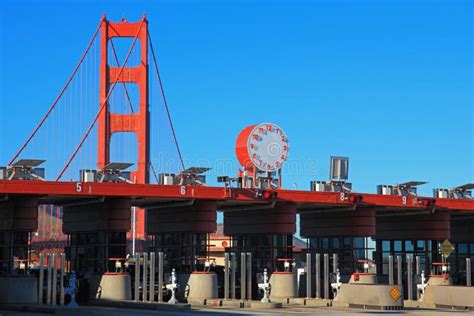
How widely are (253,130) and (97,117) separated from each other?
115 feet

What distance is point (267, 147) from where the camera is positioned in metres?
49.8

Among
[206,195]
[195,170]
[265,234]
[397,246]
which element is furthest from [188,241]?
[397,246]

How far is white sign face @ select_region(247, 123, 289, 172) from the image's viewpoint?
49.2 meters

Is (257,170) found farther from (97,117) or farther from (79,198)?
(97,117)

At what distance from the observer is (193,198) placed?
147 feet

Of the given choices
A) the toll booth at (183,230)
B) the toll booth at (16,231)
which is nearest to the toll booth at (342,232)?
the toll booth at (183,230)

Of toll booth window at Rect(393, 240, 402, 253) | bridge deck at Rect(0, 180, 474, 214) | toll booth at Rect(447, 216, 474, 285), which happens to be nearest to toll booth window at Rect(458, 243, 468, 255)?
toll booth at Rect(447, 216, 474, 285)

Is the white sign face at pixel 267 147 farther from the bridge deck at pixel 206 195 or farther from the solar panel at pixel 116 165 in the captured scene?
the solar panel at pixel 116 165

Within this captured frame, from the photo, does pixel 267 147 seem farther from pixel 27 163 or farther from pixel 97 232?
pixel 27 163

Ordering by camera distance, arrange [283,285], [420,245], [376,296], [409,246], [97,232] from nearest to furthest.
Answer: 1. [376,296]
2. [97,232]
3. [283,285]
4. [420,245]
5. [409,246]

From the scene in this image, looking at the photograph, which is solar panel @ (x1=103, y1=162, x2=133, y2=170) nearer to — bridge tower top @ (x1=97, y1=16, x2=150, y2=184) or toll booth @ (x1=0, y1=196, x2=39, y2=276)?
toll booth @ (x1=0, y1=196, x2=39, y2=276)

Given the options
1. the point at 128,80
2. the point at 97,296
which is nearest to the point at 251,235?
the point at 97,296

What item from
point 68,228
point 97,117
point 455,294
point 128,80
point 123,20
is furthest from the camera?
point 123,20

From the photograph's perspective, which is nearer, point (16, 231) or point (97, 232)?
point (16, 231)
